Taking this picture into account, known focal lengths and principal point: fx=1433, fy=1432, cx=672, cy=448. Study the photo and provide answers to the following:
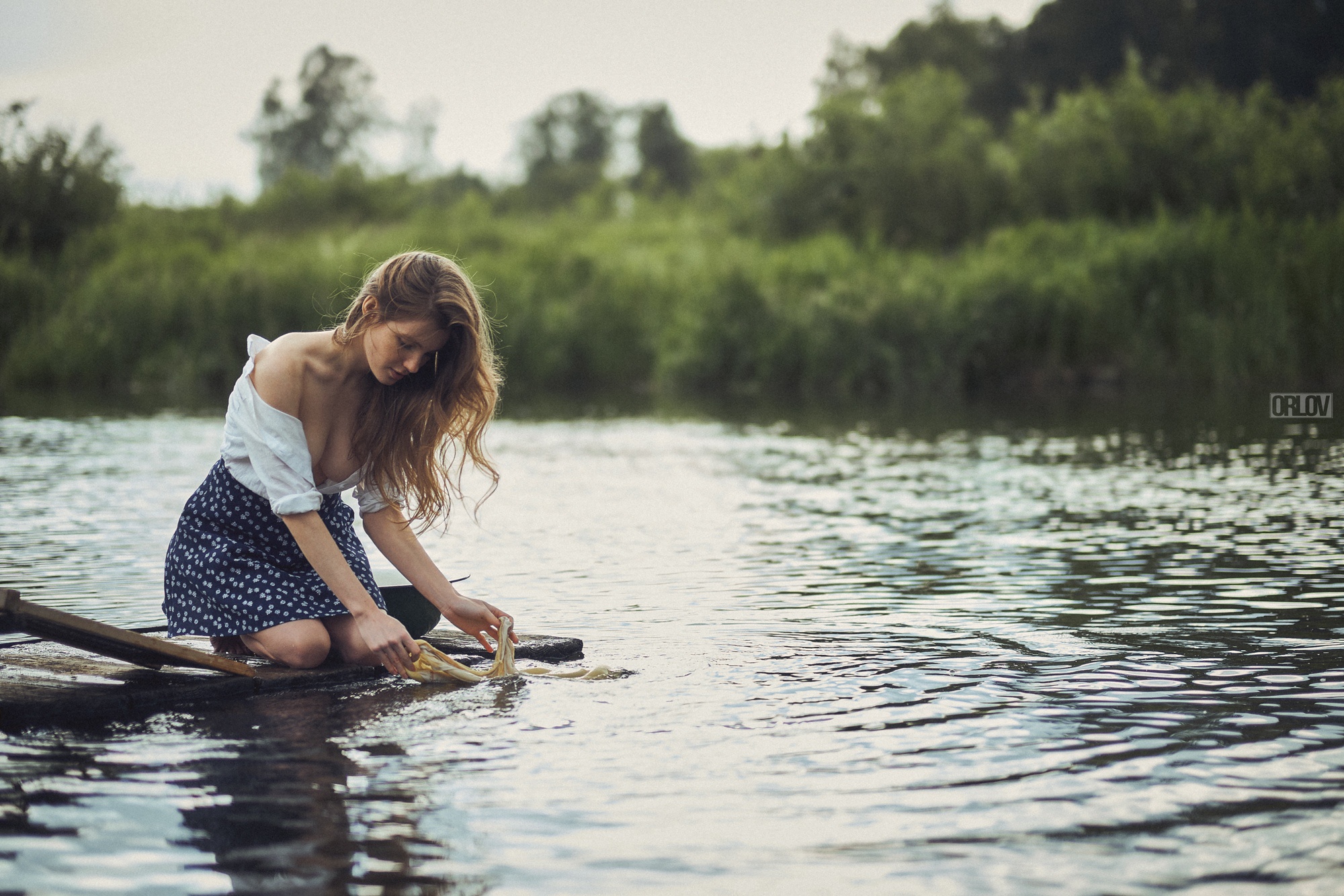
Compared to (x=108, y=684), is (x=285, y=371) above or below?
above

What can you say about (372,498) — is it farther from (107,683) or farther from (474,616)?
(107,683)

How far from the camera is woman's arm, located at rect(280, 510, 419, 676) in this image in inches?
182

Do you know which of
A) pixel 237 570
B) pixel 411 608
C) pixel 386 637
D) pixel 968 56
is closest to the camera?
pixel 386 637

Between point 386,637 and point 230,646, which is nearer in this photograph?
point 386,637

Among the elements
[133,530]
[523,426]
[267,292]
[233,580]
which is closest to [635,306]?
[267,292]

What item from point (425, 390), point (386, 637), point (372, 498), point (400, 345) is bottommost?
point (386, 637)

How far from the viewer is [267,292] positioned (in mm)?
27891

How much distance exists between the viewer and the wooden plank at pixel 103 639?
4348mm

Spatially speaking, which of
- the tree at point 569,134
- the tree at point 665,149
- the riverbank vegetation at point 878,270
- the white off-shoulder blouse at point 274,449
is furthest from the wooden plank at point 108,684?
the tree at point 569,134

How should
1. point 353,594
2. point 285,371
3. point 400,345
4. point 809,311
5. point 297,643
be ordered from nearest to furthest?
point 353,594
point 400,345
point 285,371
point 297,643
point 809,311

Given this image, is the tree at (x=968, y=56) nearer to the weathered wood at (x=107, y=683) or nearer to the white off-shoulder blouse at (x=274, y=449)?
the white off-shoulder blouse at (x=274, y=449)

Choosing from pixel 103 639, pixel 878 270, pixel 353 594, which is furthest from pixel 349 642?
pixel 878 270

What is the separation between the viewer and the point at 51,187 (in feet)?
96.3

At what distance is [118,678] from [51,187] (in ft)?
90.1
